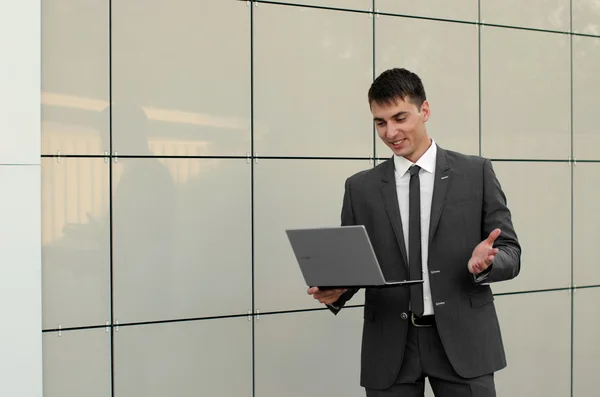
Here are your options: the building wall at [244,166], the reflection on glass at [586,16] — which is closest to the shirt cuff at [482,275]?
the building wall at [244,166]

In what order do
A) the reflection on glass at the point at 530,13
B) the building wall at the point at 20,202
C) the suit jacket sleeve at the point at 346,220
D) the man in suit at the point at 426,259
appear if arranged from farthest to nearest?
the reflection on glass at the point at 530,13 → the building wall at the point at 20,202 → the suit jacket sleeve at the point at 346,220 → the man in suit at the point at 426,259

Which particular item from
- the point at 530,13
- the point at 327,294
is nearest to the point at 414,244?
the point at 327,294

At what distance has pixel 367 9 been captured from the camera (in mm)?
5246

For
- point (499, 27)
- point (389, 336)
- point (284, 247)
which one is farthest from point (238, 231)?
point (499, 27)

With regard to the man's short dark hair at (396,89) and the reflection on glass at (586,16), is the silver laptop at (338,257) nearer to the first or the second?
the man's short dark hair at (396,89)

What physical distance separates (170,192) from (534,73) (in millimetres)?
2872

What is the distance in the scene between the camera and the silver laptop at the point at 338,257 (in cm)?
305

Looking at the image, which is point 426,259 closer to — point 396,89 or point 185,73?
point 396,89

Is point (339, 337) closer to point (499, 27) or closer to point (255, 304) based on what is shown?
point (255, 304)

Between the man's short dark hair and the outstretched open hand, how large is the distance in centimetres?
69

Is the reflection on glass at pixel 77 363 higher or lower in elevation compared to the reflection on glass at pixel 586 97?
lower

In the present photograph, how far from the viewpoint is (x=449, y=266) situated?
11.1 ft

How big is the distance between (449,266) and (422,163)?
461 millimetres

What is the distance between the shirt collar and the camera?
350cm
